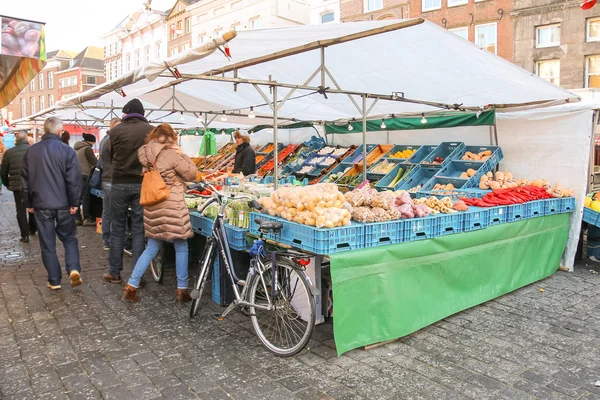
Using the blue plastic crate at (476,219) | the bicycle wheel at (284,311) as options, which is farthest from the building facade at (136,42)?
the bicycle wheel at (284,311)

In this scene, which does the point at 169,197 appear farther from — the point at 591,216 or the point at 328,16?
the point at 328,16

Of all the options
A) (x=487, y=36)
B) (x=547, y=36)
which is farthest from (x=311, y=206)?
(x=487, y=36)

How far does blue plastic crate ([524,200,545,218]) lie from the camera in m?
5.82

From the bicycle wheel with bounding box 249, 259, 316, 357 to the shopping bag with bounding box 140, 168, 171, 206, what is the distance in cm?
137

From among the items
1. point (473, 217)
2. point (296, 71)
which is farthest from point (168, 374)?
point (296, 71)

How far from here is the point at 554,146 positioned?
7574 millimetres

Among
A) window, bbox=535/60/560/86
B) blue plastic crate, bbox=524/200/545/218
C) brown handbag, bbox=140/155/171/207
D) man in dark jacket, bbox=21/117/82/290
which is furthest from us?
window, bbox=535/60/560/86

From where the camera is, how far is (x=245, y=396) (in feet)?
10.5

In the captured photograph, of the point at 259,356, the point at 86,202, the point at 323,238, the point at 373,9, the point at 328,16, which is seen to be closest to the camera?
the point at 323,238

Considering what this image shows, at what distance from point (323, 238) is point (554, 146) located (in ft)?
18.2

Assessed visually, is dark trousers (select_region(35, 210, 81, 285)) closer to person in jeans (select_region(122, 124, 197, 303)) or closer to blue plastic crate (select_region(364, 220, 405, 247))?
person in jeans (select_region(122, 124, 197, 303))

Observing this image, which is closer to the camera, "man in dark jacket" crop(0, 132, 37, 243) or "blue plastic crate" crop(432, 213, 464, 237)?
"blue plastic crate" crop(432, 213, 464, 237)

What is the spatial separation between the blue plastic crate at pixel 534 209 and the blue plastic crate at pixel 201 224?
3787mm

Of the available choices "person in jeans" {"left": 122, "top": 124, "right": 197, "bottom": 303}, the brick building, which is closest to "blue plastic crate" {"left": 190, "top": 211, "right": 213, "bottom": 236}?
"person in jeans" {"left": 122, "top": 124, "right": 197, "bottom": 303}
